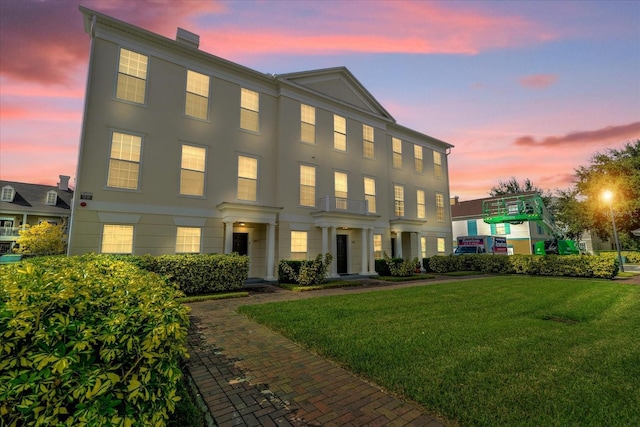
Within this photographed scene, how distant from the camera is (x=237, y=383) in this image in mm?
3945

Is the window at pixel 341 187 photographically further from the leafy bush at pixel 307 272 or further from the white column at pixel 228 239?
the white column at pixel 228 239

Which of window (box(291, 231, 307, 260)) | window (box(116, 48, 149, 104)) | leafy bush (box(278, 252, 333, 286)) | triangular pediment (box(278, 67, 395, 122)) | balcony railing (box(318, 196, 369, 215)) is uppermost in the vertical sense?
triangular pediment (box(278, 67, 395, 122))

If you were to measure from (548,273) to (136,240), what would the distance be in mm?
24174

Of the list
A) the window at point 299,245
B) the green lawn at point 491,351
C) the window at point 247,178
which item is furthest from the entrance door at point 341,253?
the green lawn at point 491,351

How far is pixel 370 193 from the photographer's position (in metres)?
21.0

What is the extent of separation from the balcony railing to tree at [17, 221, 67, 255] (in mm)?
29071

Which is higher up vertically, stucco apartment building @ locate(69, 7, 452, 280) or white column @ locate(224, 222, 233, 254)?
stucco apartment building @ locate(69, 7, 452, 280)

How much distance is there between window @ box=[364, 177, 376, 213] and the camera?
20.8 metres

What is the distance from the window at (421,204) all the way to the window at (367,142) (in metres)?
6.11

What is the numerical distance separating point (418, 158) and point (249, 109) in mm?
15496

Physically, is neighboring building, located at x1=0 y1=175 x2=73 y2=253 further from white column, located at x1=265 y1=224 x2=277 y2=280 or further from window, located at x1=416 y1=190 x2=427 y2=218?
window, located at x1=416 y1=190 x2=427 y2=218

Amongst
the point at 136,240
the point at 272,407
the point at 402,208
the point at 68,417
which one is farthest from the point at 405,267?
the point at 68,417

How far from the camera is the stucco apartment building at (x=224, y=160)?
40.6ft

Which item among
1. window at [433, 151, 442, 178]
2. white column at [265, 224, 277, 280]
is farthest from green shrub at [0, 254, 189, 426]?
window at [433, 151, 442, 178]
